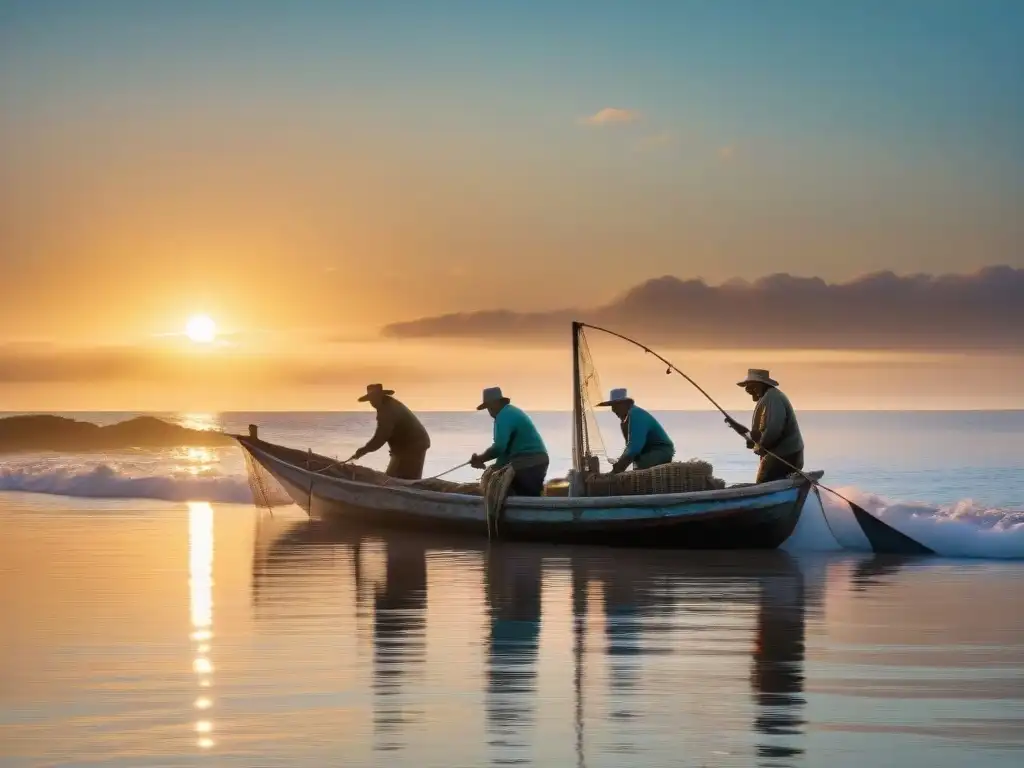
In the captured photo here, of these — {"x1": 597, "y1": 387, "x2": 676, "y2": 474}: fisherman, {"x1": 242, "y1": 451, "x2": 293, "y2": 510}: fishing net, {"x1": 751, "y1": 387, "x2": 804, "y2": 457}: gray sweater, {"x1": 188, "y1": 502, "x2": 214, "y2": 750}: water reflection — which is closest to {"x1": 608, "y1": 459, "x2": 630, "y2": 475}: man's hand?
{"x1": 597, "y1": 387, "x2": 676, "y2": 474}: fisherman

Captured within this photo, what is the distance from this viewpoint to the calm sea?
22.7 feet

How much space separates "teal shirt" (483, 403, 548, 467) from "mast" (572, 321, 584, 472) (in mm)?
439

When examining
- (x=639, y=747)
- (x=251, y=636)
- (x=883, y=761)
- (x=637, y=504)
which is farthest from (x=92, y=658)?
(x=637, y=504)

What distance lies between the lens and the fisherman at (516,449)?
17.2 meters

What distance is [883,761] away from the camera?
259 inches

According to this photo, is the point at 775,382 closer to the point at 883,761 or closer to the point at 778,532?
the point at 778,532

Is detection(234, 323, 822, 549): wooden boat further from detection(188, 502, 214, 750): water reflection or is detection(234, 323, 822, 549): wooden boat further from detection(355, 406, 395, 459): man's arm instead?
detection(188, 502, 214, 750): water reflection

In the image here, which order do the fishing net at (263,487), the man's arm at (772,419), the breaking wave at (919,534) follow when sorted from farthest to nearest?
the fishing net at (263,487)
the breaking wave at (919,534)
the man's arm at (772,419)

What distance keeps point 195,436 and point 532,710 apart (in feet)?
246

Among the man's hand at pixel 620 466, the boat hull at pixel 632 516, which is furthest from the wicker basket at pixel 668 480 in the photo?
the boat hull at pixel 632 516

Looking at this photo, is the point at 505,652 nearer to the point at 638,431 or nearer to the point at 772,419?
the point at 772,419

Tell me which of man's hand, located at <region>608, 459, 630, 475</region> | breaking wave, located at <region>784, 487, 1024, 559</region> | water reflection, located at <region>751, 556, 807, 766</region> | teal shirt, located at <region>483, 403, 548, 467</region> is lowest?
water reflection, located at <region>751, 556, 807, 766</region>

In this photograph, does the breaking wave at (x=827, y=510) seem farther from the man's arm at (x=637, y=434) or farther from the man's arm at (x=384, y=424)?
the man's arm at (x=384, y=424)

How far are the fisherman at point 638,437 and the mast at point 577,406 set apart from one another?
29cm
